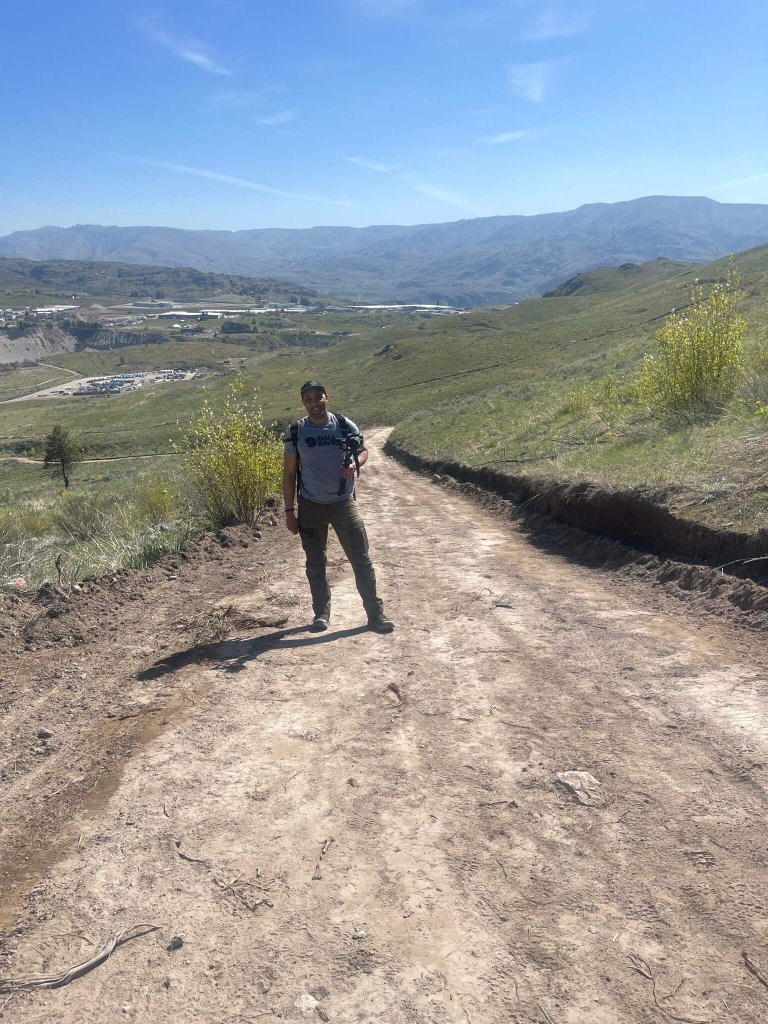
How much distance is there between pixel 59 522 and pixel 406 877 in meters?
15.5

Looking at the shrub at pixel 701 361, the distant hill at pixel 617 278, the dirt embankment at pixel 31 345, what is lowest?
the dirt embankment at pixel 31 345

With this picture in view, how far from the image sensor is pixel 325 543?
6.63 m

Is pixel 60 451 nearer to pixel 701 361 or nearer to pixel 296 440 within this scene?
pixel 701 361

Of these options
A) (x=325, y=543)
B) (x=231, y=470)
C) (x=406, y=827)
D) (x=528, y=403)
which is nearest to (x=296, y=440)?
(x=325, y=543)

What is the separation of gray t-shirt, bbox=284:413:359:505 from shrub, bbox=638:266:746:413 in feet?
28.3

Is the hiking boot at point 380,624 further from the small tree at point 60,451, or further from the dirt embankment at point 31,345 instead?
the dirt embankment at point 31,345

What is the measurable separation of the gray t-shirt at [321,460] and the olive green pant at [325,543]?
10 centimetres

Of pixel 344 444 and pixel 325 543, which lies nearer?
pixel 344 444

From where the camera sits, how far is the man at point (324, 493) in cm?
644

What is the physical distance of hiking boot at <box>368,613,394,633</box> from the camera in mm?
6344

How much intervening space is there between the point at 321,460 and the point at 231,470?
18.7ft

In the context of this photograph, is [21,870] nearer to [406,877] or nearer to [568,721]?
[406,877]

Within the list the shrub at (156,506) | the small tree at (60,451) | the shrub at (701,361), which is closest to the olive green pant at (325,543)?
the shrub at (156,506)

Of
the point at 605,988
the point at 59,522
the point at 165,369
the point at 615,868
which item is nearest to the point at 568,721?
the point at 615,868
